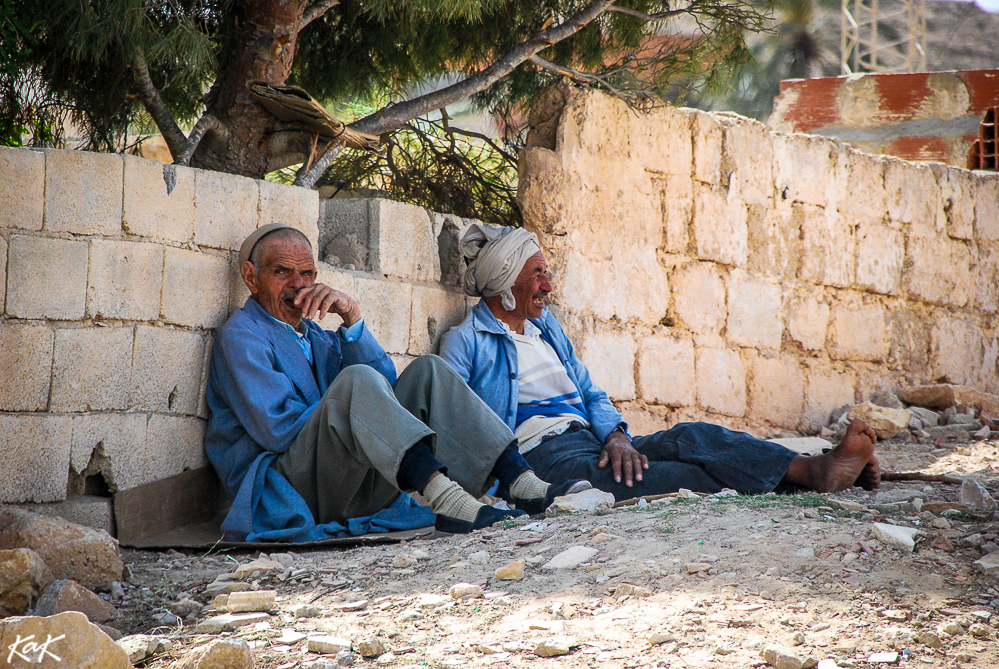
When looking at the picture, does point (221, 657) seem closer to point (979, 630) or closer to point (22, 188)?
point (979, 630)

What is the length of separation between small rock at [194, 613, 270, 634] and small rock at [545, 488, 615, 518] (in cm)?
137

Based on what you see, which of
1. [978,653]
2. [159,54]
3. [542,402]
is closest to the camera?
[978,653]

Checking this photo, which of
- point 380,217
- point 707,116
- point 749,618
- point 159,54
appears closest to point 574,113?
point 707,116

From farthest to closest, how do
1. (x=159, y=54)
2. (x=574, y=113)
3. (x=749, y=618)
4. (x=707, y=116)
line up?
(x=707, y=116) < (x=574, y=113) < (x=159, y=54) < (x=749, y=618)

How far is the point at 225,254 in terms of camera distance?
14.0 ft

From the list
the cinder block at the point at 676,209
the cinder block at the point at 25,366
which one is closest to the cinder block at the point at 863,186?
the cinder block at the point at 676,209

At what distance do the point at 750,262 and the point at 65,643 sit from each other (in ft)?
18.0

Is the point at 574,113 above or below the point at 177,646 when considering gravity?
above

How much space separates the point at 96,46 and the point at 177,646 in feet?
10.0

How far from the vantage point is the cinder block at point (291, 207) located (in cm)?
443

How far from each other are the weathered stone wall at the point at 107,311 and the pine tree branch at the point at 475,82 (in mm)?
1382

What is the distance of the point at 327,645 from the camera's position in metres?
2.38

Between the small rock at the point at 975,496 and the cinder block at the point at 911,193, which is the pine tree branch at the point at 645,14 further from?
the small rock at the point at 975,496

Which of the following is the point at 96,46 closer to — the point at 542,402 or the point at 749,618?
the point at 542,402
